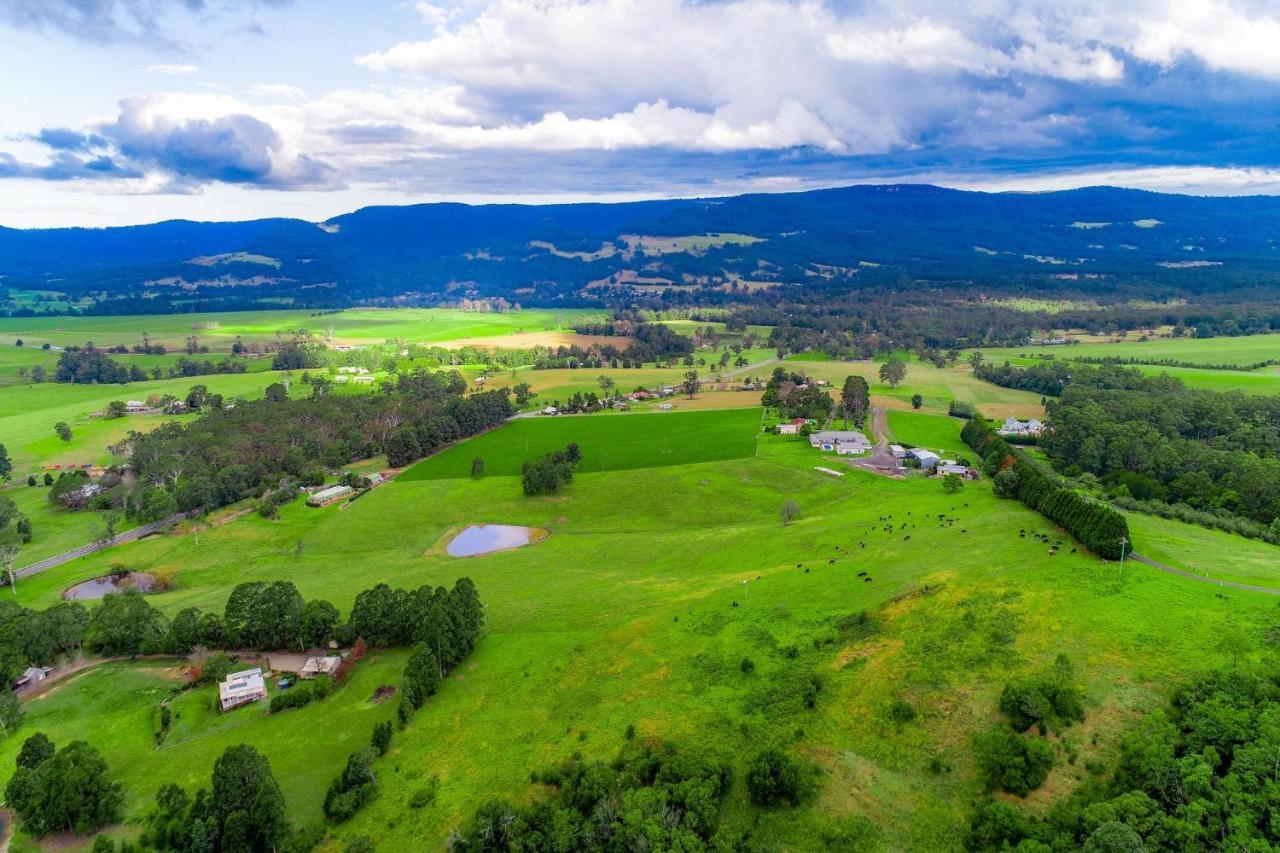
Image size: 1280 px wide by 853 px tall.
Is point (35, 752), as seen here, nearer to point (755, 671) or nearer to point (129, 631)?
point (129, 631)

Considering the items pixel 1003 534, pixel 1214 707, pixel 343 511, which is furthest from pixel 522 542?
pixel 1214 707

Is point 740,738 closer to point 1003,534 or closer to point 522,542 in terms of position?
point 1003,534

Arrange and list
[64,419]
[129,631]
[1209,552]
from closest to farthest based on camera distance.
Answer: [1209,552] → [129,631] → [64,419]

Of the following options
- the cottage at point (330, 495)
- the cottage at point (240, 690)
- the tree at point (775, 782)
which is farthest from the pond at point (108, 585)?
the tree at point (775, 782)

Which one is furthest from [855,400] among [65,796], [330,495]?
[65,796]

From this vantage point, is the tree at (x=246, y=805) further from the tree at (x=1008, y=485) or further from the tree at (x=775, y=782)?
the tree at (x=1008, y=485)

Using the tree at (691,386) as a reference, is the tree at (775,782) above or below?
above
